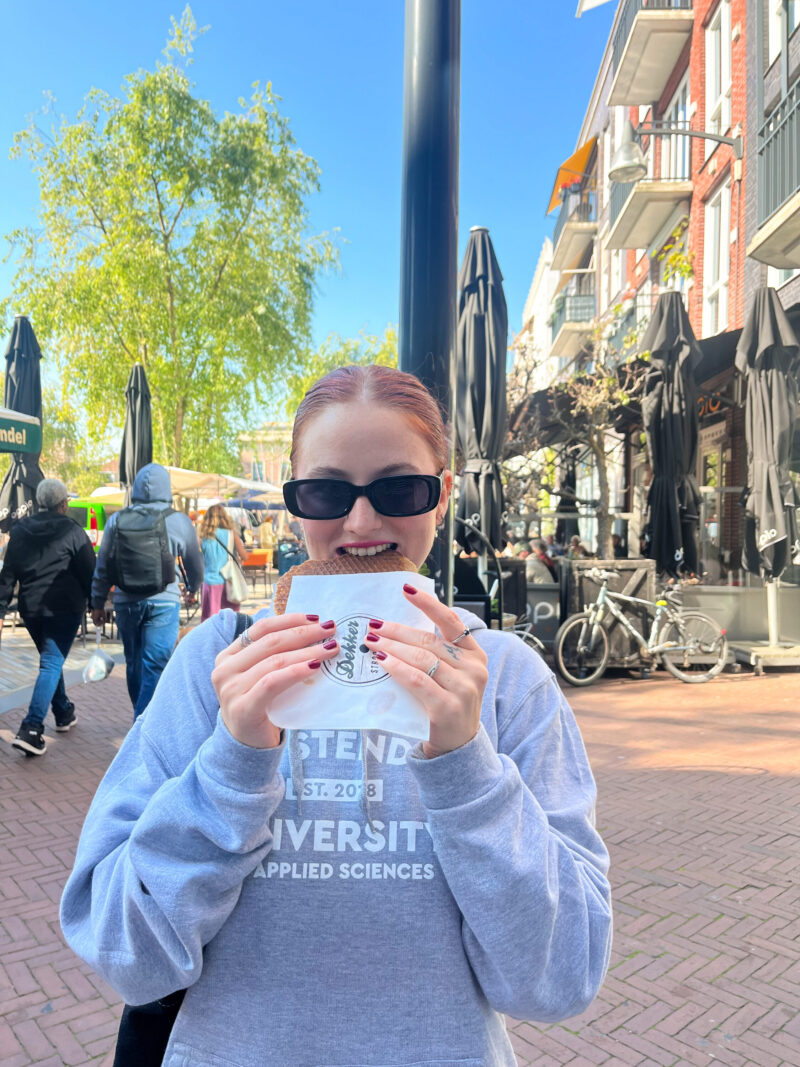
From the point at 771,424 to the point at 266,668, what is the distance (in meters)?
9.47

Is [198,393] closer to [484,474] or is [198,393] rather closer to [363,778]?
[484,474]

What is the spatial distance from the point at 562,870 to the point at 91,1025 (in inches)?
102

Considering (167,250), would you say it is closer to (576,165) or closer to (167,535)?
(167,535)

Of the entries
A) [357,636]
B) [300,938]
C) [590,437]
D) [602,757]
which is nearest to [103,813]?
[300,938]

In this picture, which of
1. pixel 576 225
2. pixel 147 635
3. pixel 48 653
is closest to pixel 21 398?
pixel 48 653

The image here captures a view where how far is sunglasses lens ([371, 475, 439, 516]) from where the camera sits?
1.16 m

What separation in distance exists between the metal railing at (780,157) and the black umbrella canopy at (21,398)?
31.5ft

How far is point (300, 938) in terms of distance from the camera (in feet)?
3.22

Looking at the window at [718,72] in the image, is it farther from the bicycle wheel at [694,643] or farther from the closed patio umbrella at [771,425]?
the bicycle wheel at [694,643]

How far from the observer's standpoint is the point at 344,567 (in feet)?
3.48

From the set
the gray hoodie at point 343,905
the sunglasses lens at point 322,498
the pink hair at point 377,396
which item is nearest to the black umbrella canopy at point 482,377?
the pink hair at point 377,396

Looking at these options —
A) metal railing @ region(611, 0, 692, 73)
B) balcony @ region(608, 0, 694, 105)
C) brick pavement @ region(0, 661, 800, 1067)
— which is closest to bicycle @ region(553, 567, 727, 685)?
brick pavement @ region(0, 661, 800, 1067)

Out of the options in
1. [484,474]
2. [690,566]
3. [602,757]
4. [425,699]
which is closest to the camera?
[425,699]

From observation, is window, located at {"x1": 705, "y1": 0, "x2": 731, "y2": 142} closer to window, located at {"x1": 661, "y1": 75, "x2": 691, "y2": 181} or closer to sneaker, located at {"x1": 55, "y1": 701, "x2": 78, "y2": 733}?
window, located at {"x1": 661, "y1": 75, "x2": 691, "y2": 181}
